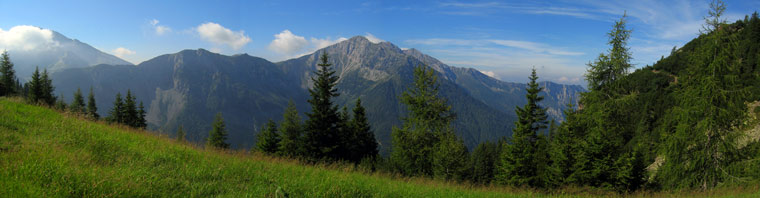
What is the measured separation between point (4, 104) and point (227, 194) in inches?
409

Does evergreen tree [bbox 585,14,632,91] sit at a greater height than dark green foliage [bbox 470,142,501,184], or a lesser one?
greater

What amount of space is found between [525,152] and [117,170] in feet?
85.1

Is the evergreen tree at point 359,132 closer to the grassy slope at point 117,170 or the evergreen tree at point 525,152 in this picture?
the evergreen tree at point 525,152

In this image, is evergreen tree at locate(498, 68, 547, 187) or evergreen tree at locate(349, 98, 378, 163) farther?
evergreen tree at locate(349, 98, 378, 163)

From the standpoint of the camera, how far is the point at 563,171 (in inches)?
825

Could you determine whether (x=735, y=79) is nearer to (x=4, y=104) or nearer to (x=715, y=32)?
(x=715, y=32)

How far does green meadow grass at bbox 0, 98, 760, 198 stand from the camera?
4688mm

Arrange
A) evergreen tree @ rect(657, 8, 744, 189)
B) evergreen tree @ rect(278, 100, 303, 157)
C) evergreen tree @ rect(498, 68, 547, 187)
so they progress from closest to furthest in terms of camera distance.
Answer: evergreen tree @ rect(657, 8, 744, 189) → evergreen tree @ rect(498, 68, 547, 187) → evergreen tree @ rect(278, 100, 303, 157)

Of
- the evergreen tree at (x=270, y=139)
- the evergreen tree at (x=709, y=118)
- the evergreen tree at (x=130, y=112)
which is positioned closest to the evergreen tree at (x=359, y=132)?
the evergreen tree at (x=270, y=139)

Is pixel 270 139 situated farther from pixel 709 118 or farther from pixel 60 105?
pixel 709 118

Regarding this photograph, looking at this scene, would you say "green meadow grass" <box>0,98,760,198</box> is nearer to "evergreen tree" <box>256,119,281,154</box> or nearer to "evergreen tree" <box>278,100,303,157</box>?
"evergreen tree" <box>278,100,303,157</box>

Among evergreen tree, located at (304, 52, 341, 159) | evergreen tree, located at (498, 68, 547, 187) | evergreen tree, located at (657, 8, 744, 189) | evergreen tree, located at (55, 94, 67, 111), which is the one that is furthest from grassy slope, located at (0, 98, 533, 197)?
evergreen tree, located at (304, 52, 341, 159)

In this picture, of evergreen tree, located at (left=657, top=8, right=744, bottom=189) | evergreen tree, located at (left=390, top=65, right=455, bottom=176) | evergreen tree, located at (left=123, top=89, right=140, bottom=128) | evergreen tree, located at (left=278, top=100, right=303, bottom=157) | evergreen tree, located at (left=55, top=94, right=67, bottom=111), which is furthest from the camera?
evergreen tree, located at (left=123, top=89, right=140, bottom=128)

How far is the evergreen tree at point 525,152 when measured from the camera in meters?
24.8
